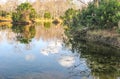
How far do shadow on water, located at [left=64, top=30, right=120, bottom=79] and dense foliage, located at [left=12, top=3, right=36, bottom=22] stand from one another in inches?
1628

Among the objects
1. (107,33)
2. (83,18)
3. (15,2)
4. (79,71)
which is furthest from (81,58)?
(15,2)

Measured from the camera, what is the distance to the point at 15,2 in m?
103

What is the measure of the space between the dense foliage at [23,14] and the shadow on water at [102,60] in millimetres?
41345

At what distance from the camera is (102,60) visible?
54.3 ft

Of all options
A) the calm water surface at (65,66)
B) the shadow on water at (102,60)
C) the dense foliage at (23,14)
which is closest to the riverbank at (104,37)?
the shadow on water at (102,60)

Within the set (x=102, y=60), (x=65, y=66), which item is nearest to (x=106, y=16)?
(x=102, y=60)

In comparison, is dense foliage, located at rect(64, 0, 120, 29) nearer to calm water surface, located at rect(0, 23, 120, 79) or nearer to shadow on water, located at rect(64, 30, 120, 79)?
shadow on water, located at rect(64, 30, 120, 79)

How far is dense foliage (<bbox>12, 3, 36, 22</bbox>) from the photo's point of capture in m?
62.3

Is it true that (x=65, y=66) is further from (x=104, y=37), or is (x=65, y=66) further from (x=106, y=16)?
(x=106, y=16)

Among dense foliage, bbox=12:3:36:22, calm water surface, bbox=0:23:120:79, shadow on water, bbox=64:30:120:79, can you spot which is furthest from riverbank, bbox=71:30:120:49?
dense foliage, bbox=12:3:36:22

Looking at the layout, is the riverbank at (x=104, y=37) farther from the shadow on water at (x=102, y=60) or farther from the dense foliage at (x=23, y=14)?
the dense foliage at (x=23, y=14)

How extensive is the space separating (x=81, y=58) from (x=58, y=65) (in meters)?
2.63

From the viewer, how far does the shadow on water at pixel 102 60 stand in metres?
13.1

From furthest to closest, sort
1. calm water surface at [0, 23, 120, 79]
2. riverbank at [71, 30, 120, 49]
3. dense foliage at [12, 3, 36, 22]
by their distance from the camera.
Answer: dense foliage at [12, 3, 36, 22]
riverbank at [71, 30, 120, 49]
calm water surface at [0, 23, 120, 79]
